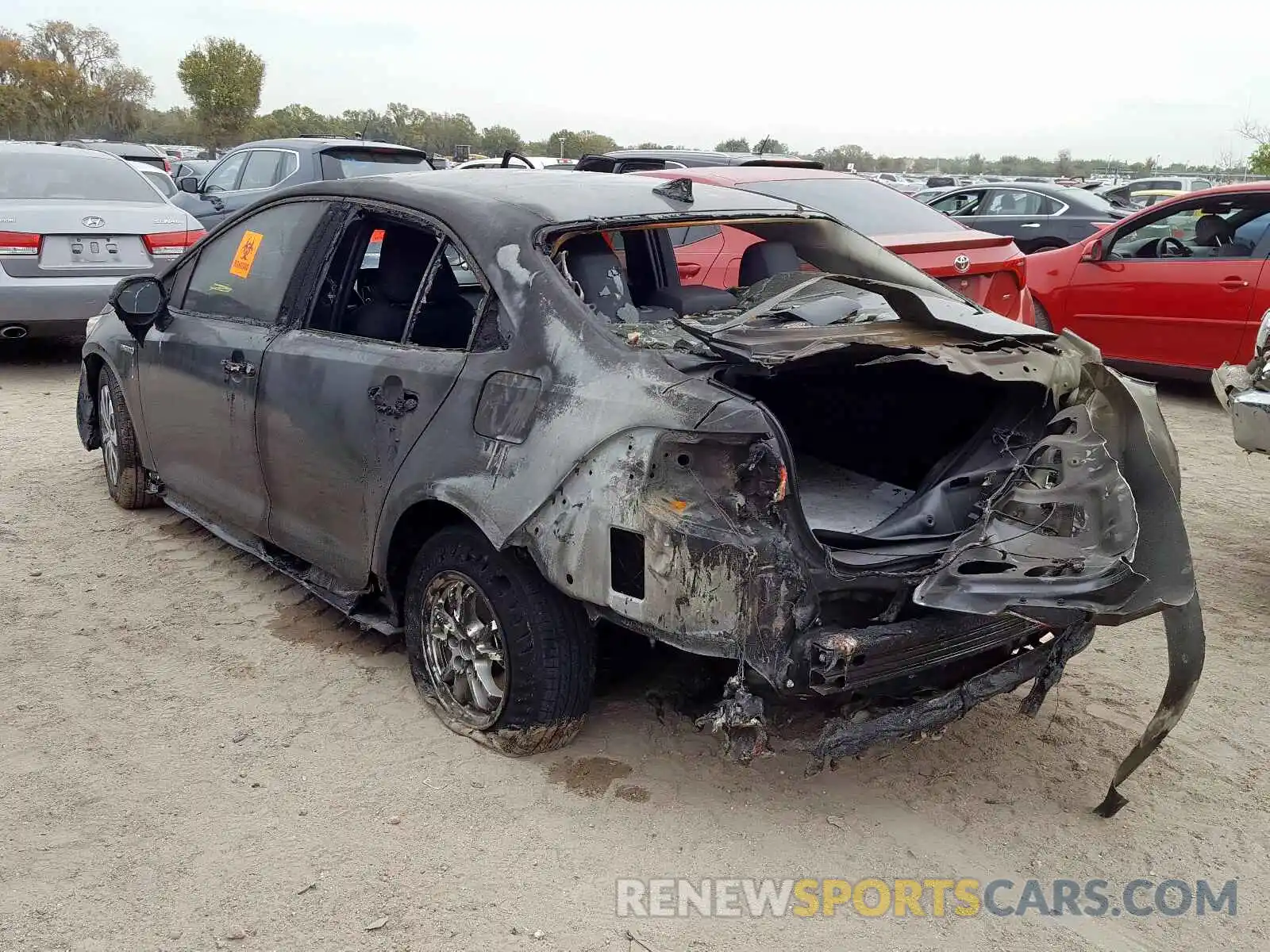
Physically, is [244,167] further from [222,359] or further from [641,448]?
[641,448]

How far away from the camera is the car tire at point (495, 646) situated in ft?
10.1

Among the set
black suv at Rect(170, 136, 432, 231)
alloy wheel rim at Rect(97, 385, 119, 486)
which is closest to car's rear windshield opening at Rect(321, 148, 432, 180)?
black suv at Rect(170, 136, 432, 231)

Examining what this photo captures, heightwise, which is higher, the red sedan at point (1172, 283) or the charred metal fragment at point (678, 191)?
the charred metal fragment at point (678, 191)

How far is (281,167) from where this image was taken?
1176cm

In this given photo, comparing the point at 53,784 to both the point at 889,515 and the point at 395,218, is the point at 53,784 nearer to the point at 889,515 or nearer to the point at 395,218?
the point at 395,218

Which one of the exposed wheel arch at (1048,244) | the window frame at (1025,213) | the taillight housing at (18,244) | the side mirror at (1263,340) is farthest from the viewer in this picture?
the window frame at (1025,213)

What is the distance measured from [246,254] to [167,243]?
4.74 m

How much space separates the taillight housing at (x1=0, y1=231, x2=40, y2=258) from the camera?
25.3 feet

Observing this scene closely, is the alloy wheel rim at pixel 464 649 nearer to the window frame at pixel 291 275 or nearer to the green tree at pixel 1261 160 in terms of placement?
the window frame at pixel 291 275

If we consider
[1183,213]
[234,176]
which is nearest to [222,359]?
[1183,213]

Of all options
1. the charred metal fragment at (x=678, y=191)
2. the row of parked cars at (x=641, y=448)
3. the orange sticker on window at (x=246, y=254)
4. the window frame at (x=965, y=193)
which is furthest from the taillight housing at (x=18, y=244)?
the window frame at (x=965, y=193)

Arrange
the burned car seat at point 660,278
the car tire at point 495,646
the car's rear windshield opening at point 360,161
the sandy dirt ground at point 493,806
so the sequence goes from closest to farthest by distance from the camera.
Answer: the sandy dirt ground at point 493,806, the car tire at point 495,646, the burned car seat at point 660,278, the car's rear windshield opening at point 360,161

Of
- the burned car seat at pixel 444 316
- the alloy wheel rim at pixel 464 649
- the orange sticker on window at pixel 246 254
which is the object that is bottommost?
the alloy wheel rim at pixel 464 649

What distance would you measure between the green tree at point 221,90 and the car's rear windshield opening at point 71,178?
157 feet
